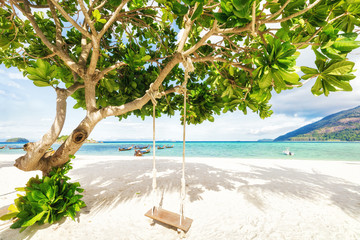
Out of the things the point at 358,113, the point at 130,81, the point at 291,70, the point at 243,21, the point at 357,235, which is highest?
the point at 358,113

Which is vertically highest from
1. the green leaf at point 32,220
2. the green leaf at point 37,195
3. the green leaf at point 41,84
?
the green leaf at point 41,84

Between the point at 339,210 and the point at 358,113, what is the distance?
136 meters

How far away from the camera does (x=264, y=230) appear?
2121mm

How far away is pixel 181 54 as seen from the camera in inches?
73.9

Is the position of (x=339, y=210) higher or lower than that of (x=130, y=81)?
lower

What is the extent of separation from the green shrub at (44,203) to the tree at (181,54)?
27 cm

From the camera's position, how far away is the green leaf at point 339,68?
3.48 feet

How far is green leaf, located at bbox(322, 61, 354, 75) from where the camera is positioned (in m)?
1.06

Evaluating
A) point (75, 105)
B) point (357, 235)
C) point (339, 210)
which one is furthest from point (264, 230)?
point (75, 105)

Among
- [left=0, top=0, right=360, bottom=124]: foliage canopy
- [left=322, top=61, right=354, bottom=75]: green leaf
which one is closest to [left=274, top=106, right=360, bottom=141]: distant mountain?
[left=0, top=0, right=360, bottom=124]: foliage canopy

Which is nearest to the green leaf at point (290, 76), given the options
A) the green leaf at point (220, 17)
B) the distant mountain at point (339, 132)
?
the green leaf at point (220, 17)

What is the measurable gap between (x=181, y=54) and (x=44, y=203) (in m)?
2.91

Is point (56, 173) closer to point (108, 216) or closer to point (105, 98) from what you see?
point (108, 216)

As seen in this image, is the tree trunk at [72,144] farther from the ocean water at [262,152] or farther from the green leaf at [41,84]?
the ocean water at [262,152]
